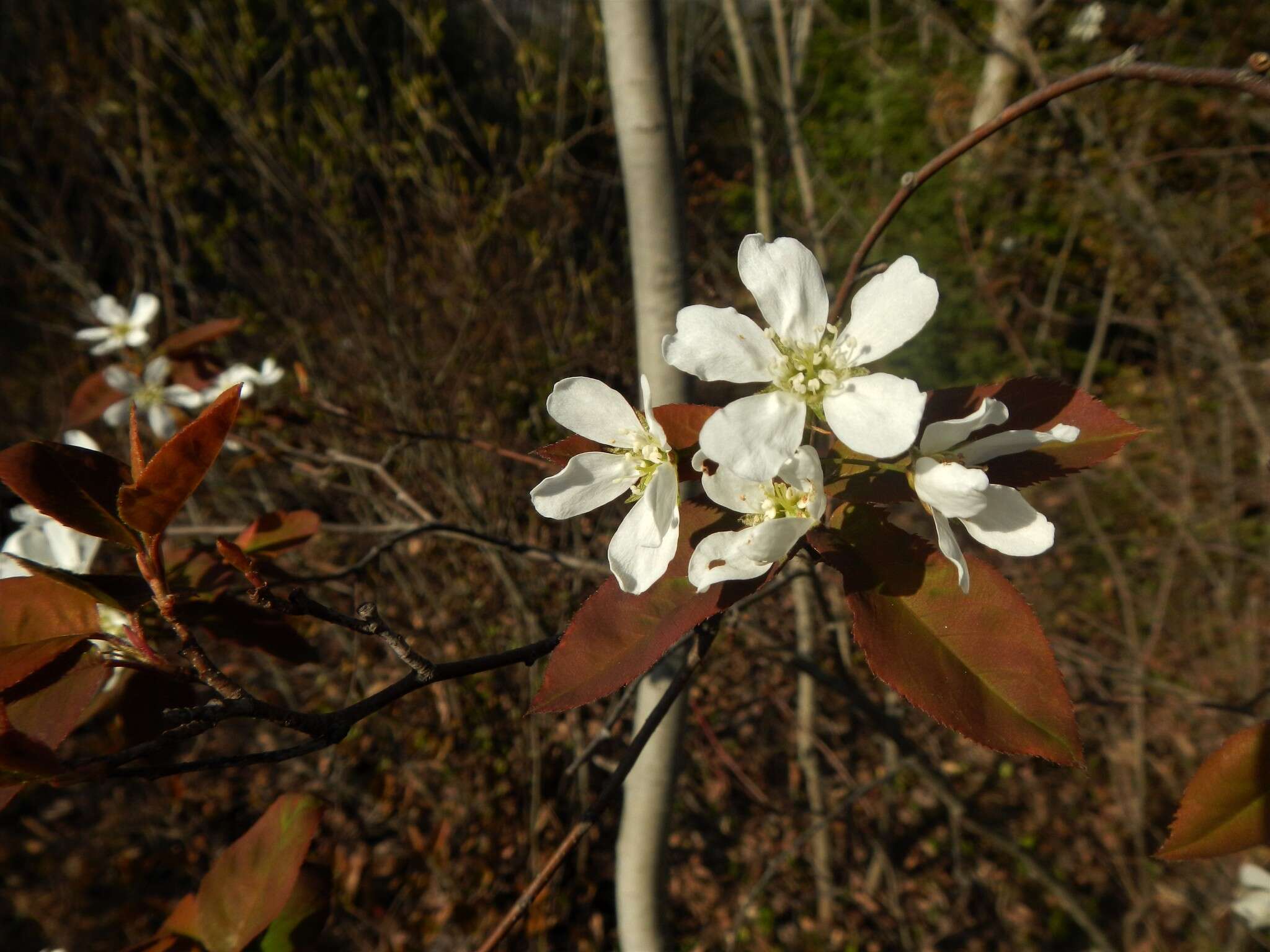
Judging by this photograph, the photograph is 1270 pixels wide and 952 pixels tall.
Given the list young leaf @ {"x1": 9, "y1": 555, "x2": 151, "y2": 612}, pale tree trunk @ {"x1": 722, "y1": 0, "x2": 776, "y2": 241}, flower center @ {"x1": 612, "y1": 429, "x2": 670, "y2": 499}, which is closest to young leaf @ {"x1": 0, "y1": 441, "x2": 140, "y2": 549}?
young leaf @ {"x1": 9, "y1": 555, "x2": 151, "y2": 612}

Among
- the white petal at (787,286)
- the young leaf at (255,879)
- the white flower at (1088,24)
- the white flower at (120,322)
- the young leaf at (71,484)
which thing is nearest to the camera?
the young leaf at (71,484)

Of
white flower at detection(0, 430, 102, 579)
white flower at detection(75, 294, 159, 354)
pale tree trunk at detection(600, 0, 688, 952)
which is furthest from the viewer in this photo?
white flower at detection(75, 294, 159, 354)

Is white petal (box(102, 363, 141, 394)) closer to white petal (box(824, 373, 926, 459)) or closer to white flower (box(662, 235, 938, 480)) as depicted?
white flower (box(662, 235, 938, 480))

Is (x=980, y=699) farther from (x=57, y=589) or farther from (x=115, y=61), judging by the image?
(x=115, y=61)

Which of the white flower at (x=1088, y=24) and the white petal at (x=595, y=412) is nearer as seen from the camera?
the white petal at (x=595, y=412)

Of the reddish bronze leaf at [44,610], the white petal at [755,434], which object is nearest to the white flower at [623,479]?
the white petal at [755,434]

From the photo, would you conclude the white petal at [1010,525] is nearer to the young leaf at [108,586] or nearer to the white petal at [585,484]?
the white petal at [585,484]
